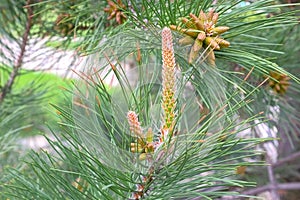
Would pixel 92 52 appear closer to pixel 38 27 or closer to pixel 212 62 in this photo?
pixel 212 62

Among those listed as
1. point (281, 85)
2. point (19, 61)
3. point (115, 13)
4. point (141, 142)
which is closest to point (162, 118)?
point (141, 142)

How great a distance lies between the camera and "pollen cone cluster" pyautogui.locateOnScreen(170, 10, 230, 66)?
18.9 inches

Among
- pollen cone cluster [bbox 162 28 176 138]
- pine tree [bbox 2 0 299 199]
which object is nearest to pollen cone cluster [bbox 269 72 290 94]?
pine tree [bbox 2 0 299 199]

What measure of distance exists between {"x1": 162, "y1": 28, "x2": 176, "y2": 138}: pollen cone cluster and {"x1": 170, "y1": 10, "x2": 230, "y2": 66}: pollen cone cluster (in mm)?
59

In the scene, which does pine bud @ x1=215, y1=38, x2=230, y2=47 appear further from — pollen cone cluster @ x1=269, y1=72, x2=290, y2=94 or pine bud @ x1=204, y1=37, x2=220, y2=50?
pollen cone cluster @ x1=269, y1=72, x2=290, y2=94

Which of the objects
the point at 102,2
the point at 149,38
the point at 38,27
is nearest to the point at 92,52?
the point at 149,38

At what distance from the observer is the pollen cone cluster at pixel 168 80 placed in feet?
1.37

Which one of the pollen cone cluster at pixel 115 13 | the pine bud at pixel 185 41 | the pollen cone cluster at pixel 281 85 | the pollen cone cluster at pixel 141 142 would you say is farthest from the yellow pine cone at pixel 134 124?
the pollen cone cluster at pixel 281 85

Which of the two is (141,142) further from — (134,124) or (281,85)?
(281,85)

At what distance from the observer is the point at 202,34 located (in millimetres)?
481

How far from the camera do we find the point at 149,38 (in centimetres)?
50

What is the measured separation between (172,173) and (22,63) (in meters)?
0.62

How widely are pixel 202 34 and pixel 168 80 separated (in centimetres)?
8

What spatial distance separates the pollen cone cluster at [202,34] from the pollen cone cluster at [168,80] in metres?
0.06
